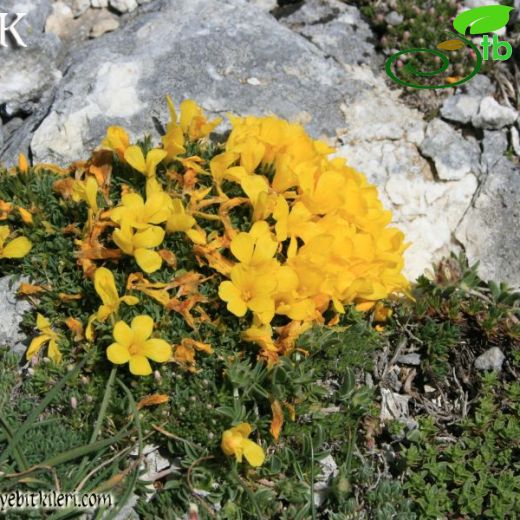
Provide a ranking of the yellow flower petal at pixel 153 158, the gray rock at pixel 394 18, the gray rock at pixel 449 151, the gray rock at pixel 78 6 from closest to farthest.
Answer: the yellow flower petal at pixel 153 158 < the gray rock at pixel 449 151 < the gray rock at pixel 394 18 < the gray rock at pixel 78 6

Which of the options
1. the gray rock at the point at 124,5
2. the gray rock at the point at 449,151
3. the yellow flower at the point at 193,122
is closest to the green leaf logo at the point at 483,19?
the gray rock at the point at 449,151

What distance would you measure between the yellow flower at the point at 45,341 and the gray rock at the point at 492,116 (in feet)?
11.6

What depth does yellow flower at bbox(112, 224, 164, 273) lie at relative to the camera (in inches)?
153

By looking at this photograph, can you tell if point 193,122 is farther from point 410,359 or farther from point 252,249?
point 410,359

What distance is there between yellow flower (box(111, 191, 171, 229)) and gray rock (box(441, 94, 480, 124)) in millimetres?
2705

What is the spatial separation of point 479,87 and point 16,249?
3831 millimetres

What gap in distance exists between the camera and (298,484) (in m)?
3.89

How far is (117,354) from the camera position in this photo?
3709 mm

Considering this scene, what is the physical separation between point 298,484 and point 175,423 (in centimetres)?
71

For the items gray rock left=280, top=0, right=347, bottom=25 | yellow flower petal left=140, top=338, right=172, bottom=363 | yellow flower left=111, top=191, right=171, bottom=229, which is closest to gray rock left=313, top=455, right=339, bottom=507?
yellow flower petal left=140, top=338, right=172, bottom=363

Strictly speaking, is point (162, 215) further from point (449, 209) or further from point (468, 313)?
point (449, 209)

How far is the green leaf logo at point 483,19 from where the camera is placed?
20.5ft

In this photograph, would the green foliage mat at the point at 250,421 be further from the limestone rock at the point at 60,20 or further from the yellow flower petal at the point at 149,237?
the limestone rock at the point at 60,20

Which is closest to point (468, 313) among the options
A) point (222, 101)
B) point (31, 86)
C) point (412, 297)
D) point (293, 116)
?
point (412, 297)
